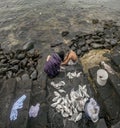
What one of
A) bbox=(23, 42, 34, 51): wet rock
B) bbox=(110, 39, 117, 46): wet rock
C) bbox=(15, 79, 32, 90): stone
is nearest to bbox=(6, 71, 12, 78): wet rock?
bbox=(15, 79, 32, 90): stone

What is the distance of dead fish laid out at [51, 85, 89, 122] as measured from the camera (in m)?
6.41

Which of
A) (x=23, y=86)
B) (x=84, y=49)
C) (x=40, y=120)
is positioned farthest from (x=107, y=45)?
(x=40, y=120)

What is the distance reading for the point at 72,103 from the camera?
666cm

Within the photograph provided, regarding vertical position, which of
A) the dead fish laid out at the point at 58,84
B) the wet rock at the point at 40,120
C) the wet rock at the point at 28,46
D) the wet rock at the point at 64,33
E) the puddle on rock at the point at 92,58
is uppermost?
the wet rock at the point at 40,120

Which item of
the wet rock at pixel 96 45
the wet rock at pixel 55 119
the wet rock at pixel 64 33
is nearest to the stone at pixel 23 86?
the wet rock at pixel 55 119

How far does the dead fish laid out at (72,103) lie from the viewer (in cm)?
641

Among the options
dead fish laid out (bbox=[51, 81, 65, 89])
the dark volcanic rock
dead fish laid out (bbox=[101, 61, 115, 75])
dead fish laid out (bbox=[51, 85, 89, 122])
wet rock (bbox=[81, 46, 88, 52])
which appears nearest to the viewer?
dead fish laid out (bbox=[51, 85, 89, 122])

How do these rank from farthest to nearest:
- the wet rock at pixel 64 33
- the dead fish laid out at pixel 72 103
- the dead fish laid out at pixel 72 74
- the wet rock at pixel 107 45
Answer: the wet rock at pixel 64 33 < the wet rock at pixel 107 45 < the dead fish laid out at pixel 72 74 < the dead fish laid out at pixel 72 103

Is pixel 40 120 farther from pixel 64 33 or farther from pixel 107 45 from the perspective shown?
pixel 64 33

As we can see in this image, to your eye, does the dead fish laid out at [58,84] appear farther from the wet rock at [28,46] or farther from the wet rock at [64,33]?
the wet rock at [64,33]

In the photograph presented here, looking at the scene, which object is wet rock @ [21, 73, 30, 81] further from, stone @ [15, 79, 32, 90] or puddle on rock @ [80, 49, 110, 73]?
puddle on rock @ [80, 49, 110, 73]

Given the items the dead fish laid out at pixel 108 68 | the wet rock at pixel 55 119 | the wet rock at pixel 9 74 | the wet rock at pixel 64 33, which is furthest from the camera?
the wet rock at pixel 64 33

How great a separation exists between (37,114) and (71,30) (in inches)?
276

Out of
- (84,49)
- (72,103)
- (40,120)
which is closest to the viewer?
(40,120)
